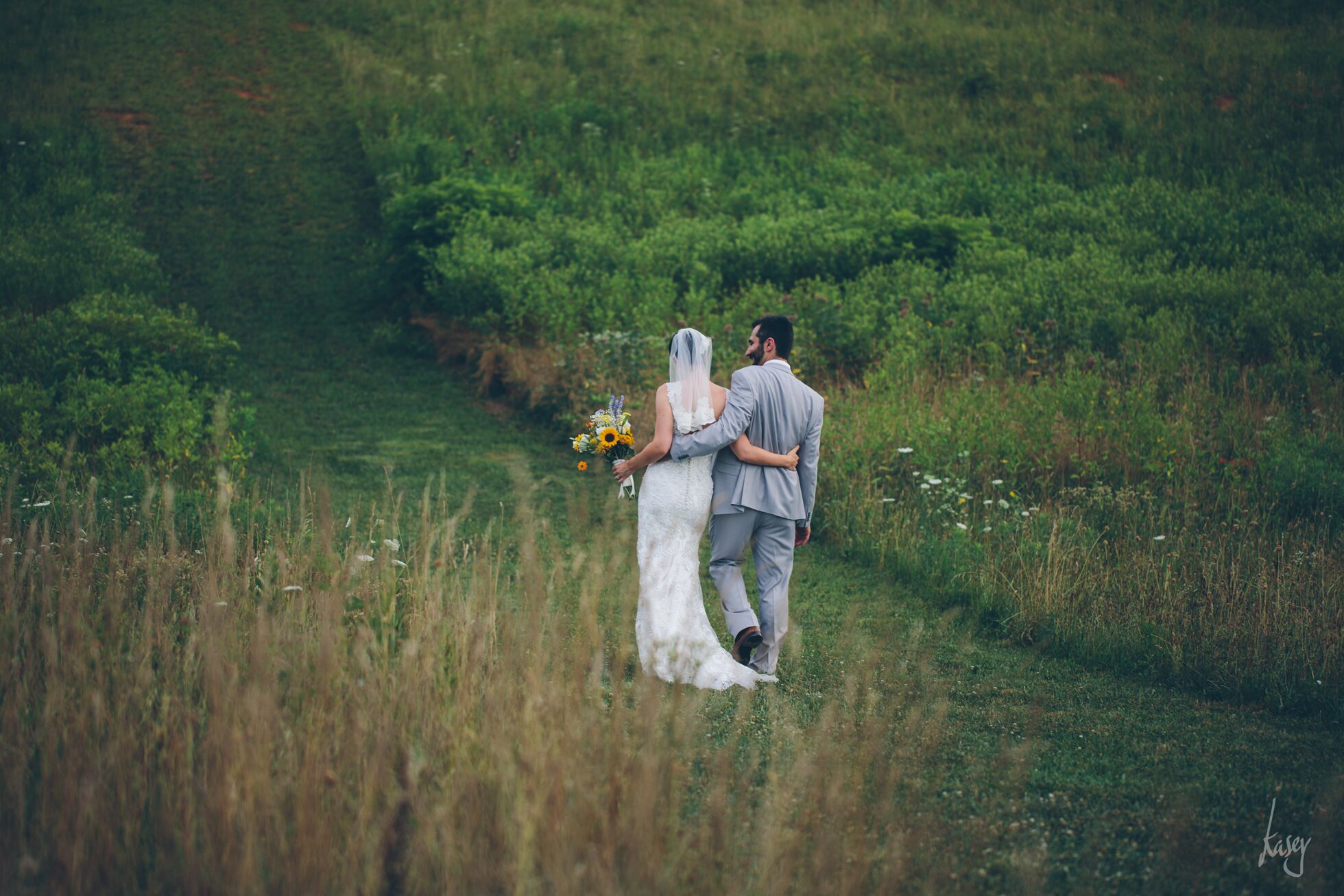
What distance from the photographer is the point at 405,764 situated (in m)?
3.51

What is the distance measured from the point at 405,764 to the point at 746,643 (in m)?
2.44

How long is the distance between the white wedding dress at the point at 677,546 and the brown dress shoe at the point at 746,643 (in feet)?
0.19

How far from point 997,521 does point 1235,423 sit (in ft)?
9.79

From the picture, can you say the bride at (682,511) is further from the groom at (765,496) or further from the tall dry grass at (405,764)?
the tall dry grass at (405,764)

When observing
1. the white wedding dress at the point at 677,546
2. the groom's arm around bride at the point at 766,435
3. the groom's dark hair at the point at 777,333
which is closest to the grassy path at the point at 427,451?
the white wedding dress at the point at 677,546

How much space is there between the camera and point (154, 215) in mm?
17406

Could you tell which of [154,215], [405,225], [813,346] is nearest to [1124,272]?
[813,346]

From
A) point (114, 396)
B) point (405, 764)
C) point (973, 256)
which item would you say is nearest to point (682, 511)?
point (405, 764)

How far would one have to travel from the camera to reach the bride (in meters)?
5.47

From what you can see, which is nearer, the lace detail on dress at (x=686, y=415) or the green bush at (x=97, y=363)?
the lace detail on dress at (x=686, y=415)
